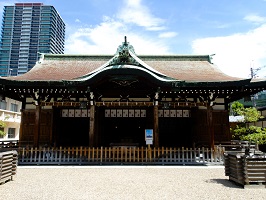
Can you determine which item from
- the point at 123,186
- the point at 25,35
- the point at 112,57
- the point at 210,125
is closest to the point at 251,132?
the point at 210,125

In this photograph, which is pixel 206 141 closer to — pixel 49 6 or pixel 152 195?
pixel 152 195

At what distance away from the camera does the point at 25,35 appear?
391ft

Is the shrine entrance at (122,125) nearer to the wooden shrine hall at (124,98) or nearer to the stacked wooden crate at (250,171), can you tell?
the wooden shrine hall at (124,98)

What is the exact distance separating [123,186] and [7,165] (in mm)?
3924

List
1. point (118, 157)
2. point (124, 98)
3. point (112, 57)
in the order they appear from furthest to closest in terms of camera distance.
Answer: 1. point (112, 57)
2. point (124, 98)
3. point (118, 157)

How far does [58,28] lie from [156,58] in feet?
432

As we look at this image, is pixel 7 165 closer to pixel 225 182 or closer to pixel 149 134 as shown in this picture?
pixel 149 134

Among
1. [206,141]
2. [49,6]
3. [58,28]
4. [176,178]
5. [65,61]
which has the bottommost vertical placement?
[176,178]

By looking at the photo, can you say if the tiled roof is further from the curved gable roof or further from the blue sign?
the blue sign

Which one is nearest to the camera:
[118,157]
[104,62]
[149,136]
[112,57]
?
[118,157]

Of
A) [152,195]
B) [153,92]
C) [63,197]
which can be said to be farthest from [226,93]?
[63,197]

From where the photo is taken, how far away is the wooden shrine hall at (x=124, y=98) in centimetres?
1112

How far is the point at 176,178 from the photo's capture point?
25.5ft

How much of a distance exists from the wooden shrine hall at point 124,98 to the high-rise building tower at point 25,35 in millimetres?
112706
